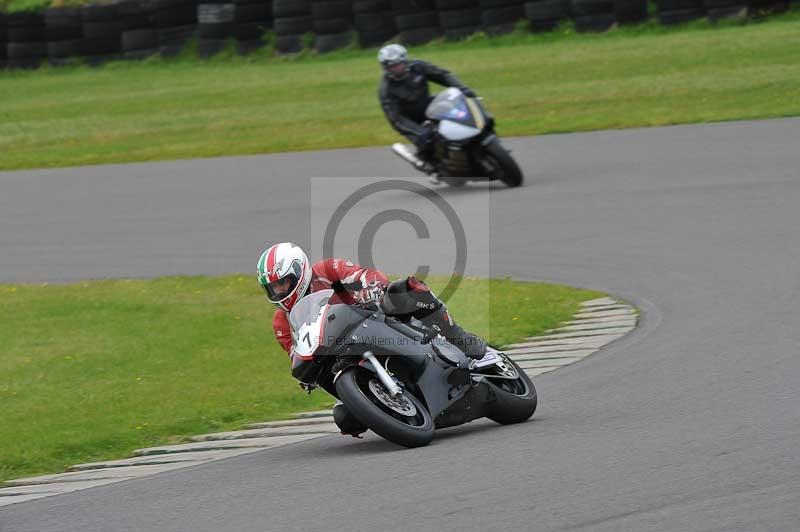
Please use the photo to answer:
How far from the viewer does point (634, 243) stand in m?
11.3

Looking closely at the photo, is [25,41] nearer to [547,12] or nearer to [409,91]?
[547,12]

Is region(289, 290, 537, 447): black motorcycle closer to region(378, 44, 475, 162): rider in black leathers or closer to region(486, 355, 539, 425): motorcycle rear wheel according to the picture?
region(486, 355, 539, 425): motorcycle rear wheel

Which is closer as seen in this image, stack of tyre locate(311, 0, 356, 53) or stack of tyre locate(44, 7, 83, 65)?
stack of tyre locate(311, 0, 356, 53)

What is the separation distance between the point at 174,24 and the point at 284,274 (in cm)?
2470

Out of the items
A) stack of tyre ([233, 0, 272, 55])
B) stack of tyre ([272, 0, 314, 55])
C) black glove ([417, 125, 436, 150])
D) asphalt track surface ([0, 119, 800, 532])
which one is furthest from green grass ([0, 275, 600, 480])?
stack of tyre ([233, 0, 272, 55])

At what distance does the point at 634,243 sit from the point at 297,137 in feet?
31.3

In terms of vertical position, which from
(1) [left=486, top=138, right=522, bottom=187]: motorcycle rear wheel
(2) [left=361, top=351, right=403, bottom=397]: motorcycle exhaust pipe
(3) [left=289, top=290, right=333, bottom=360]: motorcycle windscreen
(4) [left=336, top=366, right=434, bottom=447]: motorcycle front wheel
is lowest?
(1) [left=486, top=138, right=522, bottom=187]: motorcycle rear wheel

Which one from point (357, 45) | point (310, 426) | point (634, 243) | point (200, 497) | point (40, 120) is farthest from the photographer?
point (357, 45)

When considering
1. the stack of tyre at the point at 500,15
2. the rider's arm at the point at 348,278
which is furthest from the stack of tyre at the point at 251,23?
the rider's arm at the point at 348,278

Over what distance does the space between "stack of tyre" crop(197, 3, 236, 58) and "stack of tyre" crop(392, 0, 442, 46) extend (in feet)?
13.7

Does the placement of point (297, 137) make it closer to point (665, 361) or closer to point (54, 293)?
point (54, 293)

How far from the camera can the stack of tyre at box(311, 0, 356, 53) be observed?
2750 cm

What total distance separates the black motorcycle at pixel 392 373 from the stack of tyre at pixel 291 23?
72.3ft

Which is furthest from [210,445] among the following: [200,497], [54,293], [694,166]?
[694,166]
